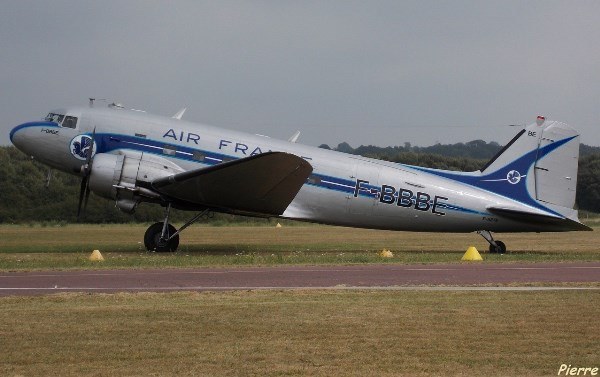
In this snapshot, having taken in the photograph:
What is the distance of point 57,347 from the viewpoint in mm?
11539

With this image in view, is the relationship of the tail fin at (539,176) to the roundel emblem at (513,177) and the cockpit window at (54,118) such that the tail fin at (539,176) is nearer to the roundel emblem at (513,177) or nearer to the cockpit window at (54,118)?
the roundel emblem at (513,177)

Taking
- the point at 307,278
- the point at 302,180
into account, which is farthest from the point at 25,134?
the point at 307,278

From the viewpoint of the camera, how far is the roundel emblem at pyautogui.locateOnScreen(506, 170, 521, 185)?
3014cm

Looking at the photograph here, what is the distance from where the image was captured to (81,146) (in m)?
28.7

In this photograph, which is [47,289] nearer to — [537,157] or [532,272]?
[532,272]

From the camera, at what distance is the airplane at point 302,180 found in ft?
92.4

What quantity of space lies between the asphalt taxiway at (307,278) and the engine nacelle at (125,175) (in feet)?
20.9

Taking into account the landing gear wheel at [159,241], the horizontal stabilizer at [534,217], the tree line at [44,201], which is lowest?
the tree line at [44,201]

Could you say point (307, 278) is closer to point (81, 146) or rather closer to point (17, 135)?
point (81, 146)

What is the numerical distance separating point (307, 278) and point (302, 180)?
301 inches

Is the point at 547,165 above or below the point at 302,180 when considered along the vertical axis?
above

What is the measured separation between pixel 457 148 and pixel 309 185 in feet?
358

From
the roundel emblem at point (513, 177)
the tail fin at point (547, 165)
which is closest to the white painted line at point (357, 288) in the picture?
the tail fin at point (547, 165)

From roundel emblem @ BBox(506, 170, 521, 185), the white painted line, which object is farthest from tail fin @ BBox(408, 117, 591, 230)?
the white painted line
